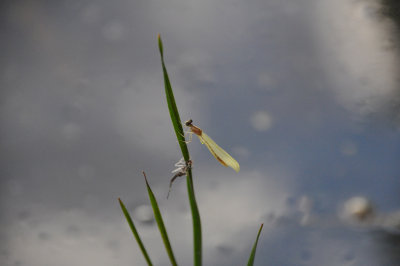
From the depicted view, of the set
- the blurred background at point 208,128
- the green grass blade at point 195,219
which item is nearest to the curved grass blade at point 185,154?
the green grass blade at point 195,219

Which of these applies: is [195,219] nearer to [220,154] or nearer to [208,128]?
[220,154]

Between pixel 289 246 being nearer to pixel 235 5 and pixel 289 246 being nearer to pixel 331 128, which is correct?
pixel 331 128

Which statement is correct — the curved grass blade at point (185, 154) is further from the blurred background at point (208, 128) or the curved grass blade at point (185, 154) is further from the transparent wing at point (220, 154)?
the blurred background at point (208, 128)

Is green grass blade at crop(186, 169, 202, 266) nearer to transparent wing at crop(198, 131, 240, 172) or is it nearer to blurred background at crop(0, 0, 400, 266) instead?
transparent wing at crop(198, 131, 240, 172)

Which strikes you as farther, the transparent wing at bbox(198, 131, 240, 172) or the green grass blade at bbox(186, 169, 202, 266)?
the transparent wing at bbox(198, 131, 240, 172)

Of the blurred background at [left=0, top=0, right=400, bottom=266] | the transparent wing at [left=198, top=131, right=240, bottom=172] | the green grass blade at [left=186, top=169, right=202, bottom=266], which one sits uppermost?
the blurred background at [left=0, top=0, right=400, bottom=266]

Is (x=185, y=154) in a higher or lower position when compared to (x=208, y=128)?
lower

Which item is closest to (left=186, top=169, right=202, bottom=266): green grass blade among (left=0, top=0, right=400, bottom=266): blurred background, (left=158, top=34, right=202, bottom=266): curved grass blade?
(left=158, top=34, right=202, bottom=266): curved grass blade

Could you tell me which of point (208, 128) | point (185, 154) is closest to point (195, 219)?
point (185, 154)
